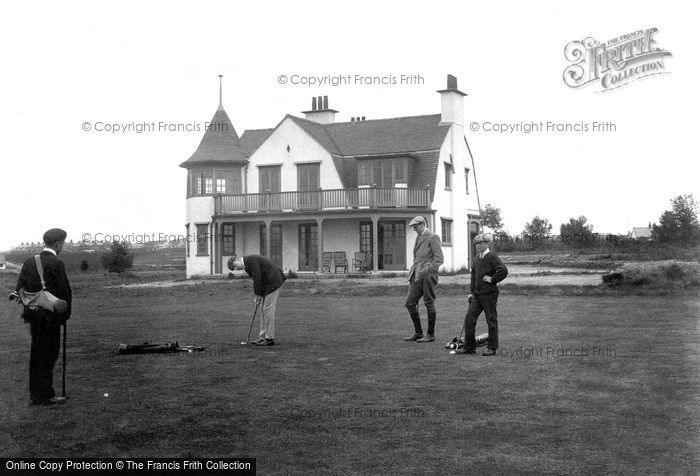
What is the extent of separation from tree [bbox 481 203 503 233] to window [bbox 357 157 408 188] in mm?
51624

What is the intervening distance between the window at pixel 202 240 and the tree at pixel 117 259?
4338mm

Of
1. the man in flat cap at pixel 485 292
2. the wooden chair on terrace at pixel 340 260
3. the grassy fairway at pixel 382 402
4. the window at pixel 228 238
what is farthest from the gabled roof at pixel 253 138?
the man in flat cap at pixel 485 292

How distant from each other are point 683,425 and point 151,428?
172 inches

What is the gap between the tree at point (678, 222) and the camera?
146 feet

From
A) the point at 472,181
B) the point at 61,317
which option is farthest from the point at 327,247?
the point at 61,317

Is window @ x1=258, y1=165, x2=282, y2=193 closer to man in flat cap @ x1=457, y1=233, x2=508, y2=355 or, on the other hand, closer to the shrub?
the shrub

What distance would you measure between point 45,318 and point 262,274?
479 cm

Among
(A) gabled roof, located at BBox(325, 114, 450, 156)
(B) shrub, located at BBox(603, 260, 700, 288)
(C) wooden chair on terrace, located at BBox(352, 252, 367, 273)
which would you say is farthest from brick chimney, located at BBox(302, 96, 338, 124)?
(B) shrub, located at BBox(603, 260, 700, 288)

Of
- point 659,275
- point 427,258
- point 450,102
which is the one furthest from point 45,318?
point 450,102

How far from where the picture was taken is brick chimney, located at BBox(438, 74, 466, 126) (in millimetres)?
37719

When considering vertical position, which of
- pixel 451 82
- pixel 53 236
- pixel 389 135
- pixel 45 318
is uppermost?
pixel 451 82

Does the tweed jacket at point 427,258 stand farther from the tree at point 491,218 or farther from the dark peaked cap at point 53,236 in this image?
the tree at point 491,218

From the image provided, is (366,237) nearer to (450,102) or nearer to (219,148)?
(450,102)

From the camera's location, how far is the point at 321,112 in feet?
140
